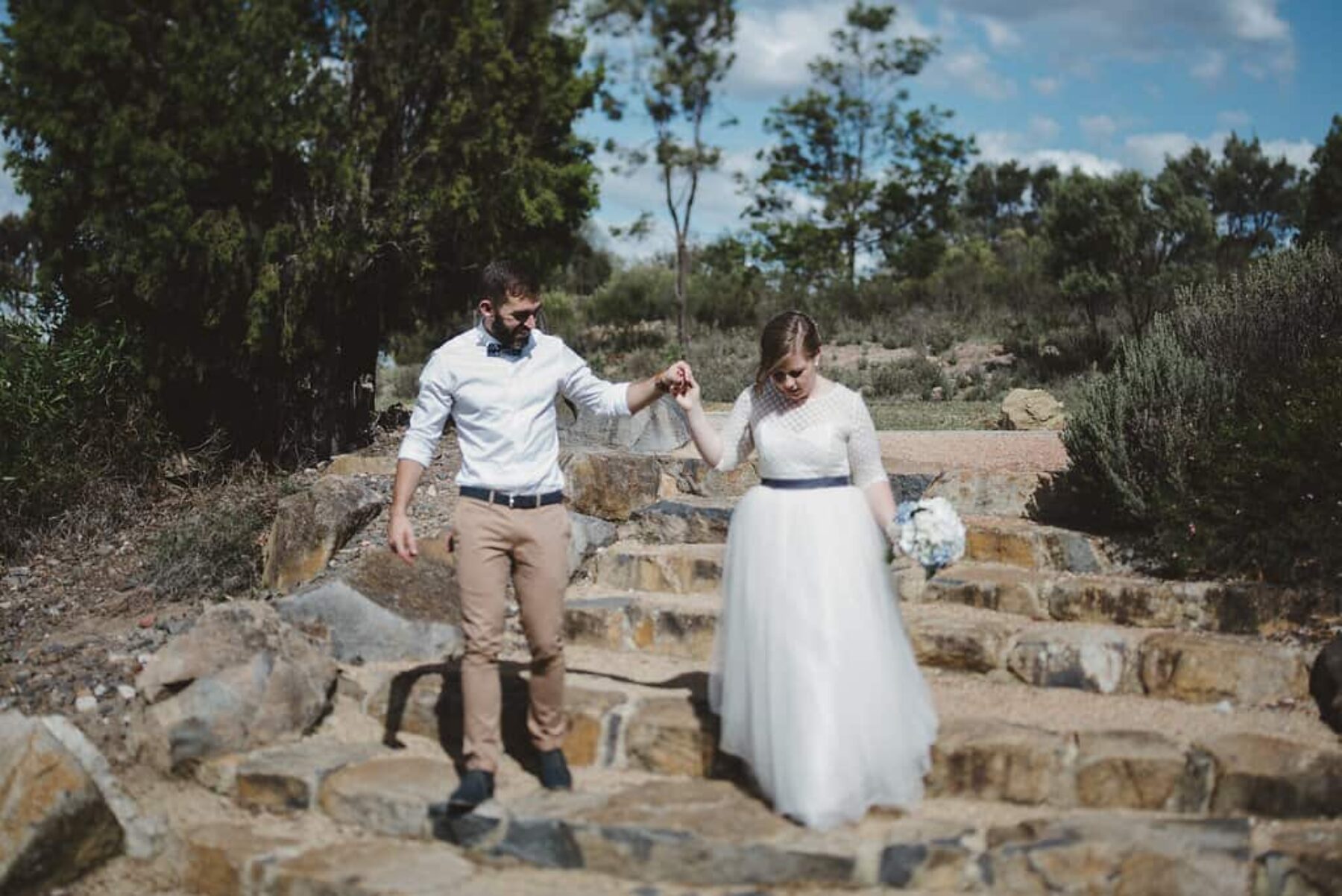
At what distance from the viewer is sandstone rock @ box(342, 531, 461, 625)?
6.24m

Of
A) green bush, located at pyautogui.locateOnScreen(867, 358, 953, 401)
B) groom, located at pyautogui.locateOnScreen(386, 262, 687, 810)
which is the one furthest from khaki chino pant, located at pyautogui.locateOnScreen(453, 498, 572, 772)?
green bush, located at pyautogui.locateOnScreen(867, 358, 953, 401)

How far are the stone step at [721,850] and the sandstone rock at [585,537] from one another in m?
2.52

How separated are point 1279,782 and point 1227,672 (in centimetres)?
92

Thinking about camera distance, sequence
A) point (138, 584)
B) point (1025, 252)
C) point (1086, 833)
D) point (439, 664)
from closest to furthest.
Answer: point (1086, 833) → point (439, 664) → point (138, 584) → point (1025, 252)

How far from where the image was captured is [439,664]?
594 cm

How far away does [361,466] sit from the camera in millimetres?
9328

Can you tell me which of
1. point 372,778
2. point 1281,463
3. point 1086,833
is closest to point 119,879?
point 372,778

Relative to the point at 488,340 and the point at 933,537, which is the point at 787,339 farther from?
the point at 488,340

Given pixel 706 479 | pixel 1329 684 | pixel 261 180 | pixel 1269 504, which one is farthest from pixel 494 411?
pixel 261 180

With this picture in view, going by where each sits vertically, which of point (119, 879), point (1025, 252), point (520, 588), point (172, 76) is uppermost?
point (1025, 252)

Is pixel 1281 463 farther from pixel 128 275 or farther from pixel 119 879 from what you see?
pixel 128 275

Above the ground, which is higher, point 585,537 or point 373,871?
point 585,537

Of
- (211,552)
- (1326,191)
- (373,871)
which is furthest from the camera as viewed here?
(1326,191)

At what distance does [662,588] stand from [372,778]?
2.39 m
